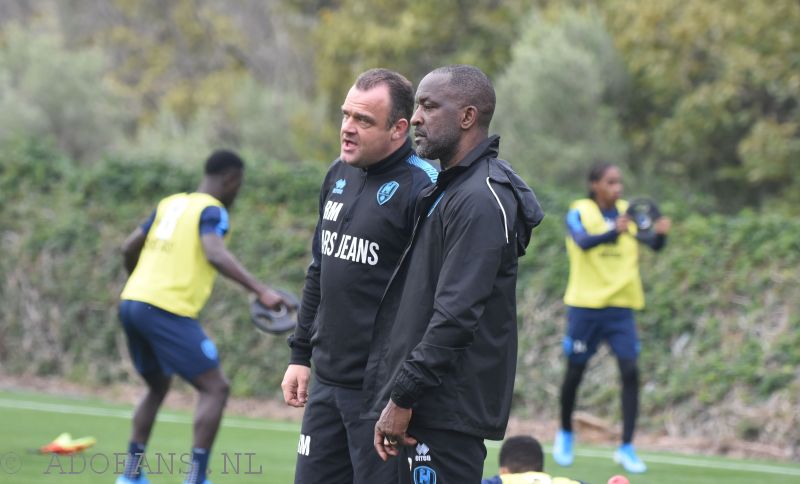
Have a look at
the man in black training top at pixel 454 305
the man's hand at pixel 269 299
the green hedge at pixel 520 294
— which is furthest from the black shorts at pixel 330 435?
the green hedge at pixel 520 294

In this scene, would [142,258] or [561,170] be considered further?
[561,170]

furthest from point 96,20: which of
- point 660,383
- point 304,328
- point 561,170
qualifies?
point 304,328

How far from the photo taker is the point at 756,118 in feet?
72.6

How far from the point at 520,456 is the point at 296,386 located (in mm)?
1524

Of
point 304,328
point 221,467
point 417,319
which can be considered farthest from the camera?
point 221,467

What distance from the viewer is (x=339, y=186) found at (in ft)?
17.7

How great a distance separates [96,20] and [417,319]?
40.1 m

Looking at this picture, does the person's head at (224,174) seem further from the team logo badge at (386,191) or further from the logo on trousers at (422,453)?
the logo on trousers at (422,453)

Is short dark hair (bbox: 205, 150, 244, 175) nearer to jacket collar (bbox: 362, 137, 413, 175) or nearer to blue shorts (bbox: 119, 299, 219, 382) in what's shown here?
blue shorts (bbox: 119, 299, 219, 382)

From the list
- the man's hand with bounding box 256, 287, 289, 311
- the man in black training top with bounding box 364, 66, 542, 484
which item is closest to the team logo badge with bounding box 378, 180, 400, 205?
the man in black training top with bounding box 364, 66, 542, 484

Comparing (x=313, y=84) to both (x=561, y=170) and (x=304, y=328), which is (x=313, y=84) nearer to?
(x=561, y=170)

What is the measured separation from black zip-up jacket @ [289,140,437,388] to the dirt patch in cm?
680

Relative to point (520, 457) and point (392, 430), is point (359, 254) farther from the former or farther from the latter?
point (520, 457)

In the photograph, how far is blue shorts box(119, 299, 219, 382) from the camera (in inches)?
305
